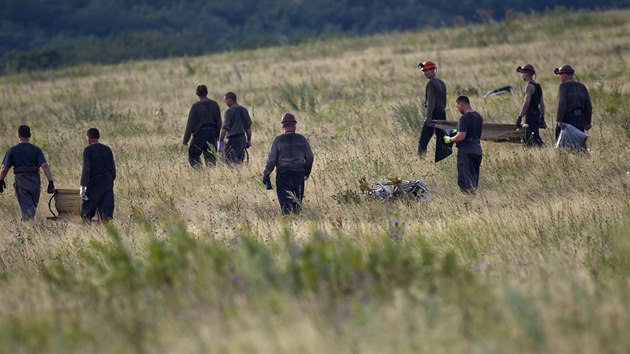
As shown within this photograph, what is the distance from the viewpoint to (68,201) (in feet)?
43.9

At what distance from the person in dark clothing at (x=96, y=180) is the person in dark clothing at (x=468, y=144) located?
13.9 ft

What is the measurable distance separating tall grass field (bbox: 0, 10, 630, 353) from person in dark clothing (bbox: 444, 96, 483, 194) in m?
0.29

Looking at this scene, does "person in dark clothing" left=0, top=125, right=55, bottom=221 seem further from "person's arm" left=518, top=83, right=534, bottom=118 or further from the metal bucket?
"person's arm" left=518, top=83, right=534, bottom=118

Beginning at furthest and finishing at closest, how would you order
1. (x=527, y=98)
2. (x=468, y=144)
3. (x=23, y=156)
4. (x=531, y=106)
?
(x=531, y=106) < (x=527, y=98) < (x=23, y=156) < (x=468, y=144)

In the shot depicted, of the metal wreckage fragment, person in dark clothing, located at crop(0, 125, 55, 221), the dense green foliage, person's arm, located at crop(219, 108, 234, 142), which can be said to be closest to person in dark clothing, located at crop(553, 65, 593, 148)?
the metal wreckage fragment

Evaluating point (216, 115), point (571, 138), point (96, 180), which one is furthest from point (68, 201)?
point (571, 138)

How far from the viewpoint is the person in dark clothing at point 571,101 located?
13.9 meters

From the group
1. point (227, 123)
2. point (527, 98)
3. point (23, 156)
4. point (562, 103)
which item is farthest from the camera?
point (227, 123)

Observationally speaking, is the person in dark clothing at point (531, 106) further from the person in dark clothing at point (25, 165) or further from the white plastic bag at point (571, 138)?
the person in dark clothing at point (25, 165)

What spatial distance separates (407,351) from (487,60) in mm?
23924

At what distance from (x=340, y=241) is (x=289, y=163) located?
11.1ft

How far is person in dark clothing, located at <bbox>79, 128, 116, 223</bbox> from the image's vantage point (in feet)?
41.8

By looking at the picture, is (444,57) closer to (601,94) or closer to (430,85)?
(601,94)

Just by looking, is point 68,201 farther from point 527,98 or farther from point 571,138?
point 571,138
